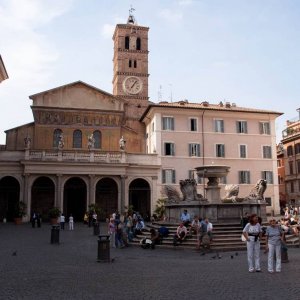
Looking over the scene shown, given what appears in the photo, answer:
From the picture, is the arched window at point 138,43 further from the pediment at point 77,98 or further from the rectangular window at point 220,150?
the rectangular window at point 220,150

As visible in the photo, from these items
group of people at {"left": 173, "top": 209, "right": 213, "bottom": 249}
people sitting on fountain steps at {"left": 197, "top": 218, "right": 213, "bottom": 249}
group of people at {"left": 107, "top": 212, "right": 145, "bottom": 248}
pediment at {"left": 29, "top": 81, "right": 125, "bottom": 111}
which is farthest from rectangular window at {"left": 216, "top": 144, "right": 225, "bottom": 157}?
people sitting on fountain steps at {"left": 197, "top": 218, "right": 213, "bottom": 249}

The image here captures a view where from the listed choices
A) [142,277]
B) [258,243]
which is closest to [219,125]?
[258,243]

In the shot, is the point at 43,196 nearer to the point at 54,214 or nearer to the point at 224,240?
the point at 54,214

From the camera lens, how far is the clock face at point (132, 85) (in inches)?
2539

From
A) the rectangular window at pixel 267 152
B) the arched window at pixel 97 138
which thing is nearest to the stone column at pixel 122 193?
the arched window at pixel 97 138

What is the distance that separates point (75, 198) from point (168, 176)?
973 cm

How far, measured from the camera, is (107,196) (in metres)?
41.3

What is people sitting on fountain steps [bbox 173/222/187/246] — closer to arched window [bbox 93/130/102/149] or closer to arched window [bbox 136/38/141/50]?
arched window [bbox 93/130/102/149]

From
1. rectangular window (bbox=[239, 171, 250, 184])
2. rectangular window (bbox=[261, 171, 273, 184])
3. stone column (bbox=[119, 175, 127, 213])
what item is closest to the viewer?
stone column (bbox=[119, 175, 127, 213])

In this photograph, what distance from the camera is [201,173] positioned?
832 inches

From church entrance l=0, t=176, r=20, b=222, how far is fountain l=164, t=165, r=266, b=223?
22.6 meters

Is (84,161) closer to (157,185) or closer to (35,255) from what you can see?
(157,185)

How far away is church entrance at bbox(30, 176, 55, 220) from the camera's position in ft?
128

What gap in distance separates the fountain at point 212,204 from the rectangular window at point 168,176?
18.0m
